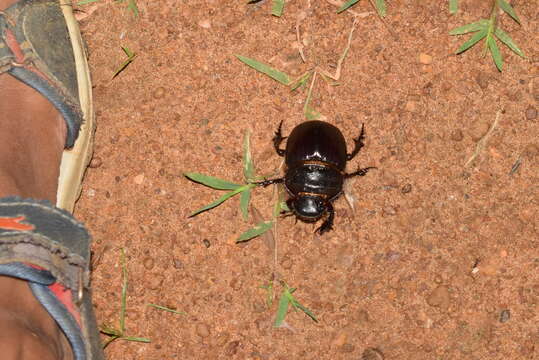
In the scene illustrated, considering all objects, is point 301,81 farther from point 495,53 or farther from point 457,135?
point 495,53

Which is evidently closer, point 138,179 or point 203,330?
point 203,330

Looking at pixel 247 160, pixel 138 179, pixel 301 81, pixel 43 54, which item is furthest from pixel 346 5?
pixel 43 54

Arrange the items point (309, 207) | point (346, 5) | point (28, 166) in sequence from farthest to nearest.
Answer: point (346, 5)
point (309, 207)
point (28, 166)

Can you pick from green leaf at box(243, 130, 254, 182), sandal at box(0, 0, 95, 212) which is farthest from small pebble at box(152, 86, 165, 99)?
green leaf at box(243, 130, 254, 182)

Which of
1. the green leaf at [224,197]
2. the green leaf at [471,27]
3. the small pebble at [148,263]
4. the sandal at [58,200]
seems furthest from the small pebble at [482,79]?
the sandal at [58,200]

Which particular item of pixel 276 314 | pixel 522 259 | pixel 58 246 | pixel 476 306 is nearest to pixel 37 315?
pixel 58 246

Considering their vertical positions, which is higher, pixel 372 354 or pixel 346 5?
pixel 346 5

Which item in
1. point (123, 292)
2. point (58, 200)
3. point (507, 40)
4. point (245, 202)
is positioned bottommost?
point (123, 292)
